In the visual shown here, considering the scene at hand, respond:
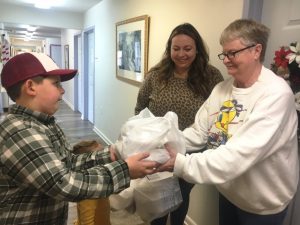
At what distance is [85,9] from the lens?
537cm

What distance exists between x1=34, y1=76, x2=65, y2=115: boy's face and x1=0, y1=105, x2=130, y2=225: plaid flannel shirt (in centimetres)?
3

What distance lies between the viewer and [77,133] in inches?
200

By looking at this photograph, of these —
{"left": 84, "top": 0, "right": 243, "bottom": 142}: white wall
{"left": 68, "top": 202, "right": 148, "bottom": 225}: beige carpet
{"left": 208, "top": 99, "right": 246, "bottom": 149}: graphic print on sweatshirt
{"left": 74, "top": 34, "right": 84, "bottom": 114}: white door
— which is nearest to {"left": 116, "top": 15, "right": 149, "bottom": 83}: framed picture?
{"left": 84, "top": 0, "right": 243, "bottom": 142}: white wall

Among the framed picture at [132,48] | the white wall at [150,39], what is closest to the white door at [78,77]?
the white wall at [150,39]

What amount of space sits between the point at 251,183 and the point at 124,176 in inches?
20.6

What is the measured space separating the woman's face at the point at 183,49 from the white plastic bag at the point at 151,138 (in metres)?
0.57

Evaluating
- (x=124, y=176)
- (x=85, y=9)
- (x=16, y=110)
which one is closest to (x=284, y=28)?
(x=124, y=176)

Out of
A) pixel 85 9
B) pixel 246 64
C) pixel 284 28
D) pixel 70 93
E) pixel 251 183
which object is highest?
pixel 85 9

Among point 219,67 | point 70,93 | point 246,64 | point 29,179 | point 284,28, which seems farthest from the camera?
point 70,93

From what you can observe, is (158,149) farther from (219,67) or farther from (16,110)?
(219,67)

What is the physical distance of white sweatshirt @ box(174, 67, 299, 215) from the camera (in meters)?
1.02

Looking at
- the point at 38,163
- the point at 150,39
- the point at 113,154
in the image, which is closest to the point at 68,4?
the point at 150,39

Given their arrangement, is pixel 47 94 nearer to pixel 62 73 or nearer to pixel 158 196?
pixel 62 73

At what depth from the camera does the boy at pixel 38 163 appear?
928 mm
